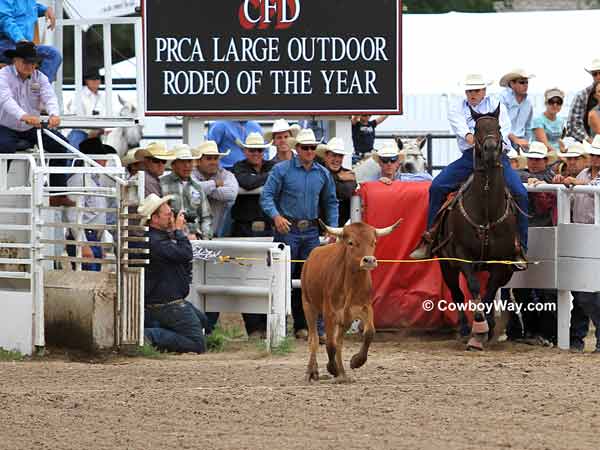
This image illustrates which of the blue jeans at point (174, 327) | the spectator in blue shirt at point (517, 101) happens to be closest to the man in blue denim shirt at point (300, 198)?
the blue jeans at point (174, 327)

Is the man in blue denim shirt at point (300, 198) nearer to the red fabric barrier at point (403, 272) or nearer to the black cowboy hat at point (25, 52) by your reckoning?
the red fabric barrier at point (403, 272)

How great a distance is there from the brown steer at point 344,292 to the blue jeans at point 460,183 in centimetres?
336

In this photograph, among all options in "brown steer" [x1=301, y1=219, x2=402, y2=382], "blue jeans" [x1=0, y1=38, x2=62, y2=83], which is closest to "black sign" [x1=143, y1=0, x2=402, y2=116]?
"blue jeans" [x1=0, y1=38, x2=62, y2=83]

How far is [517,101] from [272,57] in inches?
125

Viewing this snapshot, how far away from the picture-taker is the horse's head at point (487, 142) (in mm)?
13906

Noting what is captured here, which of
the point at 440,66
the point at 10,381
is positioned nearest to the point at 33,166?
the point at 10,381

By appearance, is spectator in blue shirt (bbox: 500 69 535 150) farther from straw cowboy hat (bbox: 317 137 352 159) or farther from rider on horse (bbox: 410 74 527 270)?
straw cowboy hat (bbox: 317 137 352 159)

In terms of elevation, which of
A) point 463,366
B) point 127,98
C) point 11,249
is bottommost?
point 463,366

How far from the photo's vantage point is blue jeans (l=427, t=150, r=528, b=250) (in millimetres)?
14391

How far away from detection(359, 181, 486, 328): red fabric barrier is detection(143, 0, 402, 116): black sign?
126cm

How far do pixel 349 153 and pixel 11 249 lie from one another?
4115 millimetres

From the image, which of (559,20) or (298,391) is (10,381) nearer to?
(298,391)

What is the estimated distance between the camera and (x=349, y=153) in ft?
52.9

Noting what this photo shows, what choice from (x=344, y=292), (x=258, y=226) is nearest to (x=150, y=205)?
(x=258, y=226)
